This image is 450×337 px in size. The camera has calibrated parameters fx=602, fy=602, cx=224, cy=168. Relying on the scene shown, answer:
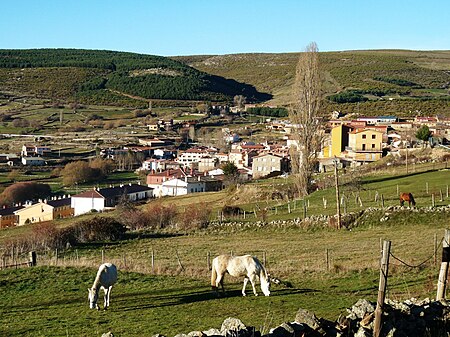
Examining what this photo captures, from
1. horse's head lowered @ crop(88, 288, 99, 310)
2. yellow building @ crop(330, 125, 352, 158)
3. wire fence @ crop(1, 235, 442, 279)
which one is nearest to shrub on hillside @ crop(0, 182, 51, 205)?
yellow building @ crop(330, 125, 352, 158)

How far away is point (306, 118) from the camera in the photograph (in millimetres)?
47938

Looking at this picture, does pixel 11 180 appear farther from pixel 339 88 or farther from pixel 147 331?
pixel 339 88

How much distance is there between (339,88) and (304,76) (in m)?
141

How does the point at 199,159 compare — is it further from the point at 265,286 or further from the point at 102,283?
the point at 265,286

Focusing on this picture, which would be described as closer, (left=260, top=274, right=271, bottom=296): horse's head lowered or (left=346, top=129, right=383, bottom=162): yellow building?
(left=260, top=274, right=271, bottom=296): horse's head lowered

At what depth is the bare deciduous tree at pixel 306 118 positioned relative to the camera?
152 feet

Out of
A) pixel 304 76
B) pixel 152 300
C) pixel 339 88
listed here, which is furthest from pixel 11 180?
pixel 339 88

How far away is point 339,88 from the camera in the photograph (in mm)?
186125

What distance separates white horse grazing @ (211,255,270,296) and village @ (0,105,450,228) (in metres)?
34.3

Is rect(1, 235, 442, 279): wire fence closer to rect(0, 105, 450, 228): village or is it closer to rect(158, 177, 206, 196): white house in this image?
rect(0, 105, 450, 228): village

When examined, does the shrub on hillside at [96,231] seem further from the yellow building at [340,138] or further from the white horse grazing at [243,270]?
the yellow building at [340,138]

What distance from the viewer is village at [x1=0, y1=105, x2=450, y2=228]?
70250mm

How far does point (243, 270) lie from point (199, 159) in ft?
303

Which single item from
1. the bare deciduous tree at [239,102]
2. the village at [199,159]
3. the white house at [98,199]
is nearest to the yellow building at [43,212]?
the village at [199,159]
